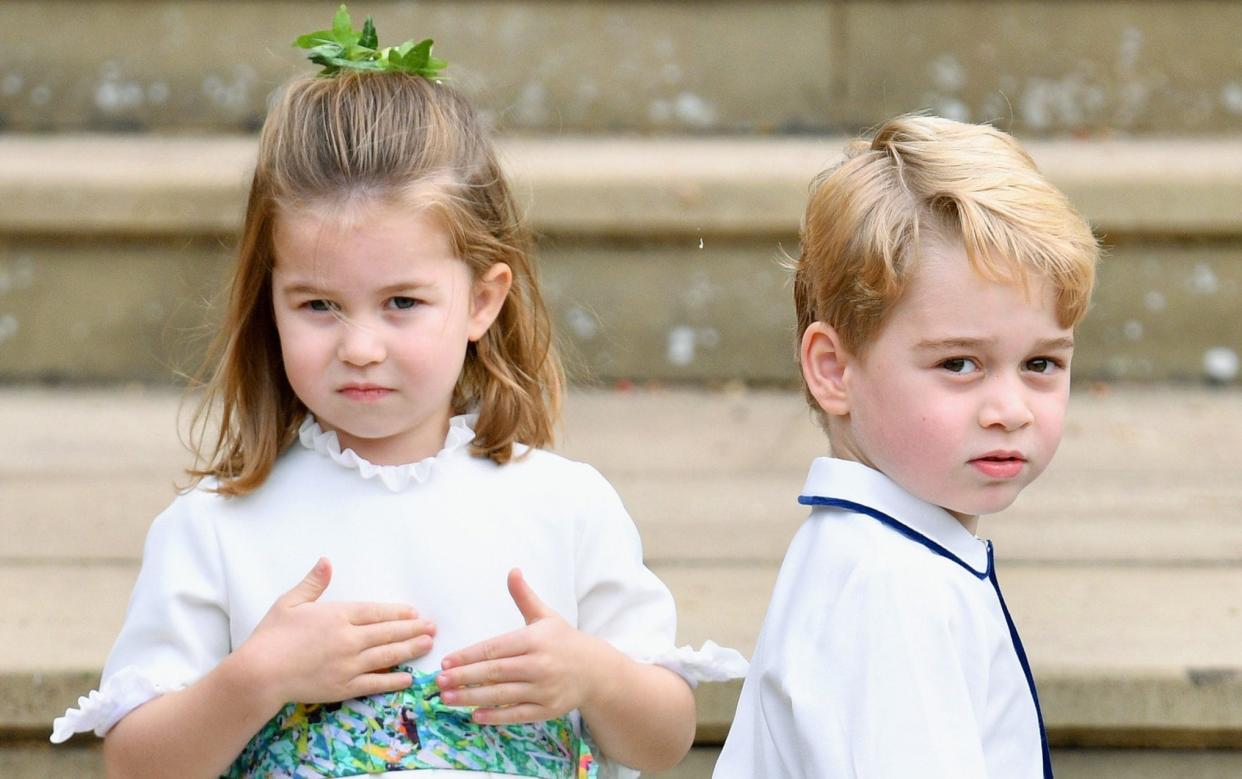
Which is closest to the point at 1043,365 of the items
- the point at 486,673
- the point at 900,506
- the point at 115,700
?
the point at 900,506

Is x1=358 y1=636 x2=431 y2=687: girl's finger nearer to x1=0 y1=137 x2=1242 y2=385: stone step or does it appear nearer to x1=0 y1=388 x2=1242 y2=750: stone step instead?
x1=0 y1=388 x2=1242 y2=750: stone step

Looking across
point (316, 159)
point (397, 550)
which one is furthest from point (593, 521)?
point (316, 159)

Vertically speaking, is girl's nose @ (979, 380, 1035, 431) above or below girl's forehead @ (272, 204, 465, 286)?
below

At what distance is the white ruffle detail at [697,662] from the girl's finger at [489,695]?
191 millimetres

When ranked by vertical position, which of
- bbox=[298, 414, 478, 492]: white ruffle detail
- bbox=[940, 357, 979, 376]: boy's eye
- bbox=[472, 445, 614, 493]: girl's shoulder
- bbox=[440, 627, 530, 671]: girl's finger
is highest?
bbox=[940, 357, 979, 376]: boy's eye

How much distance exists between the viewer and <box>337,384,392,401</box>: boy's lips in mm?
1661

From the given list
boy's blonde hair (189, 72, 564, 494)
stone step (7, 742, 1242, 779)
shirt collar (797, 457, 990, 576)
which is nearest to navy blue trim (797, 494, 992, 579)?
shirt collar (797, 457, 990, 576)

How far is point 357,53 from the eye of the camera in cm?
A: 178

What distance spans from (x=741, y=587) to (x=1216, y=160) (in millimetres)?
1588

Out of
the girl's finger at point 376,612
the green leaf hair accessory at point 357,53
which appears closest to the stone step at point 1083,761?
the girl's finger at point 376,612

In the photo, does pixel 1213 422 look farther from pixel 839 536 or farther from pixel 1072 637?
pixel 839 536

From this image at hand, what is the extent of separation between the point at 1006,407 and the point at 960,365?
58 millimetres

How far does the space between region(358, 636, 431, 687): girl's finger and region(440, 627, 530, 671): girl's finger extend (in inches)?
1.8

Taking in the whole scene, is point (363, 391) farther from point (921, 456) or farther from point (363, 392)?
point (921, 456)
